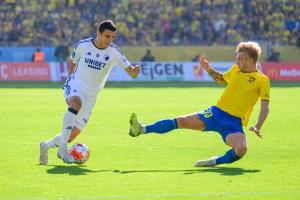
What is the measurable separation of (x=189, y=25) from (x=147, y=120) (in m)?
27.3

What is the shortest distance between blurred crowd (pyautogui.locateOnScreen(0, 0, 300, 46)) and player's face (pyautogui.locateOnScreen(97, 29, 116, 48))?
33.8m

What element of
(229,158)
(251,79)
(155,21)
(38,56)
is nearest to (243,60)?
(251,79)

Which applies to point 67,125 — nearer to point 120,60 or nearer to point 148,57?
point 120,60

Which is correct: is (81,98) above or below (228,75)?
below

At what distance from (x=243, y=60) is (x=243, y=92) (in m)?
0.51

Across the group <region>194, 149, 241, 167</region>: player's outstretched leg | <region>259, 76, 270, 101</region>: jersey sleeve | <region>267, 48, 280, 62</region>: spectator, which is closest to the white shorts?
<region>194, 149, 241, 167</region>: player's outstretched leg

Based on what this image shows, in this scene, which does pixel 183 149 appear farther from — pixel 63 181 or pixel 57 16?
pixel 57 16

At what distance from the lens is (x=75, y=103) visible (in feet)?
37.9

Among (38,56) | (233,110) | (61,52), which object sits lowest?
(233,110)

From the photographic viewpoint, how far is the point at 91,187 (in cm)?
935

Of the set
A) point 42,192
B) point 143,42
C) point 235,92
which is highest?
point 143,42

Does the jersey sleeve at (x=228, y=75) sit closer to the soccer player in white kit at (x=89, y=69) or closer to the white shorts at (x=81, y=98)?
the soccer player in white kit at (x=89, y=69)

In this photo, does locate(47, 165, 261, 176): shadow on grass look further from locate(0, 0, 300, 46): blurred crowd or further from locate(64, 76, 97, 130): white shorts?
locate(0, 0, 300, 46): blurred crowd

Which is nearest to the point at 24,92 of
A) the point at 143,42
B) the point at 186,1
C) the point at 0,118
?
the point at 0,118
